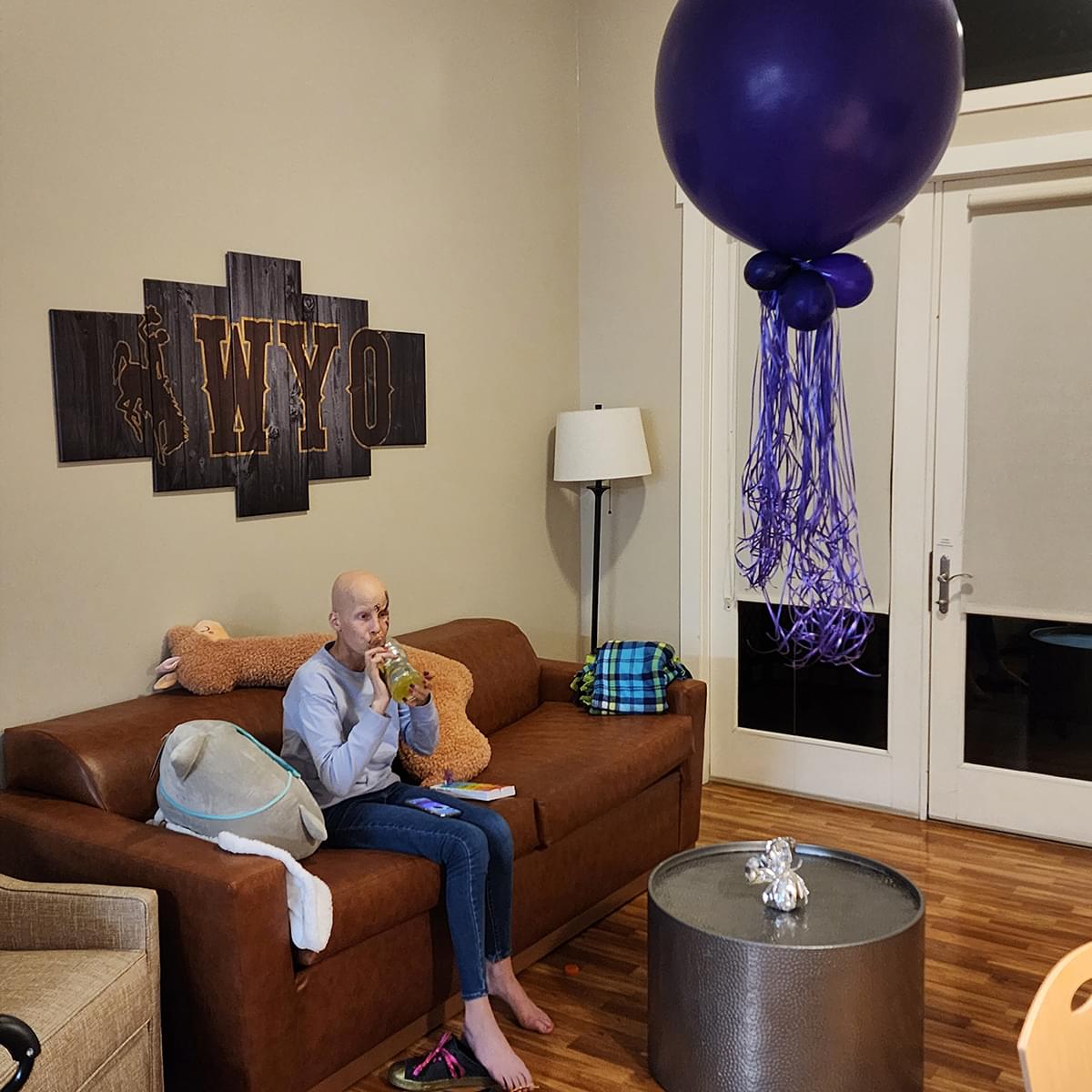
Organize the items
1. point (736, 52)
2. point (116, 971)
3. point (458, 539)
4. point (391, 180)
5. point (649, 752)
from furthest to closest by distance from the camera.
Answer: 1. point (458, 539)
2. point (391, 180)
3. point (649, 752)
4. point (116, 971)
5. point (736, 52)

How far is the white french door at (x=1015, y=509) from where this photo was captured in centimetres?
383

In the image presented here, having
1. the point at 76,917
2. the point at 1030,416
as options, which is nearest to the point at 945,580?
the point at 1030,416

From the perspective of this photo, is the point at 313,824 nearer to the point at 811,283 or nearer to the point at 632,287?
the point at 811,283

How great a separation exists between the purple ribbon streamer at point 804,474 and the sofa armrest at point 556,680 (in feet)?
6.94

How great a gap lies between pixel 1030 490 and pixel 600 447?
145 cm

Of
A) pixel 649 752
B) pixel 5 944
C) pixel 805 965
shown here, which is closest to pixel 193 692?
pixel 5 944

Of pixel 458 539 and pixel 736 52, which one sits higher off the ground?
pixel 736 52

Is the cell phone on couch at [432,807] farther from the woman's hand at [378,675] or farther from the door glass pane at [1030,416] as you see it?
the door glass pane at [1030,416]

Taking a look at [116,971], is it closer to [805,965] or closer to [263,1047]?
[263,1047]

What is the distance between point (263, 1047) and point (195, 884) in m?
0.34

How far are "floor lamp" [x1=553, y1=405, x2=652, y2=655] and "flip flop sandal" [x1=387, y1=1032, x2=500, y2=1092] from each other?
2153 mm

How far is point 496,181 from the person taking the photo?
167 inches

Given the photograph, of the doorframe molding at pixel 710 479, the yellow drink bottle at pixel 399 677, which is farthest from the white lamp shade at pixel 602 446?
the yellow drink bottle at pixel 399 677

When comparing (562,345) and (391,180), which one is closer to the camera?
(391,180)
